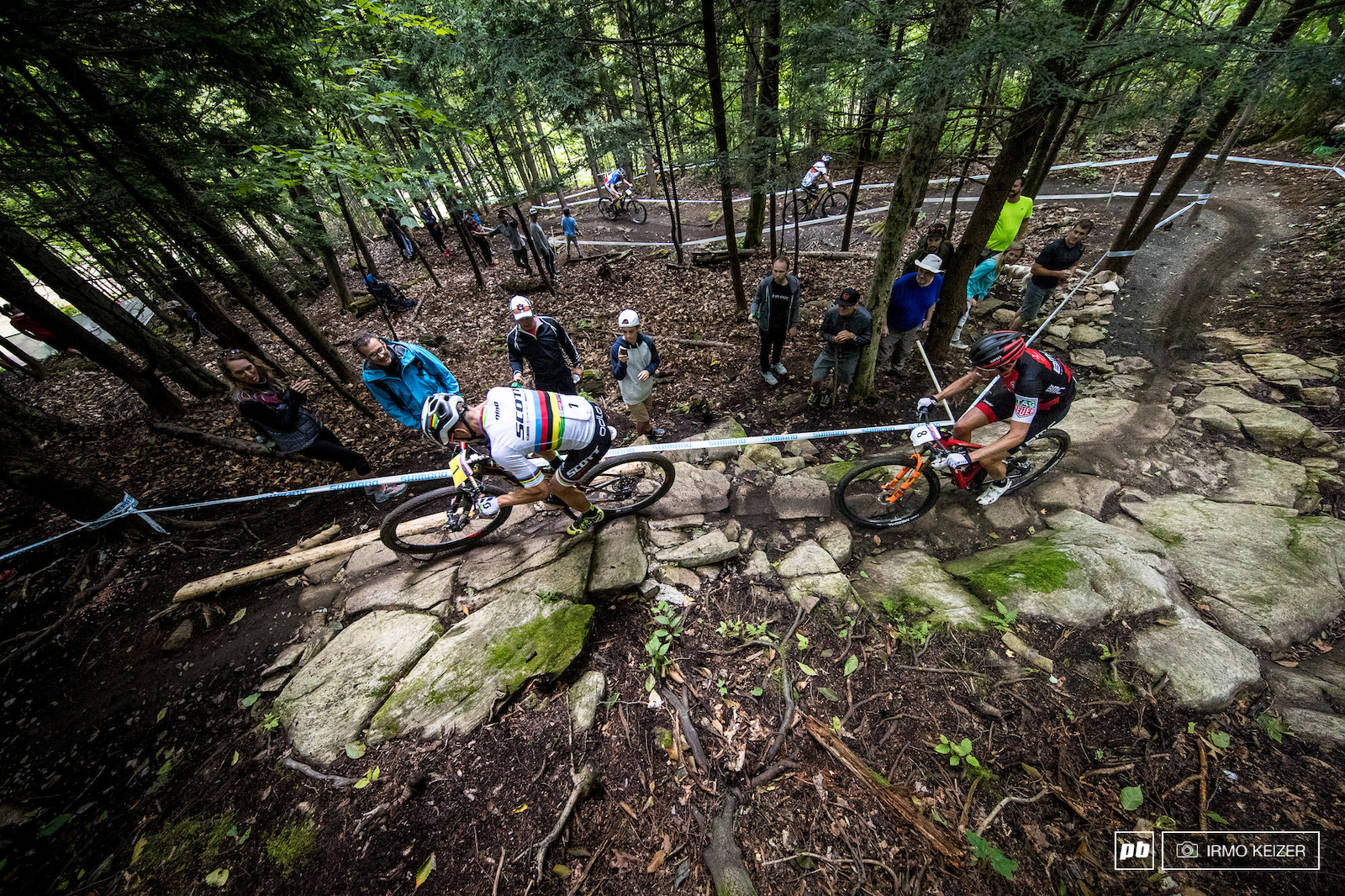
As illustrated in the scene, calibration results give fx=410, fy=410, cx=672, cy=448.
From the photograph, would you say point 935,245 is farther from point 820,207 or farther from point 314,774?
point 820,207

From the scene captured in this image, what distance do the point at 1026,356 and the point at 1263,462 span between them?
362 cm

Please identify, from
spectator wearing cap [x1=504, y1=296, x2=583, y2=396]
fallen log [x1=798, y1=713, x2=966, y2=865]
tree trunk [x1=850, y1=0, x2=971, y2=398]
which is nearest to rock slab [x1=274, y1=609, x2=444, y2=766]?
spectator wearing cap [x1=504, y1=296, x2=583, y2=396]

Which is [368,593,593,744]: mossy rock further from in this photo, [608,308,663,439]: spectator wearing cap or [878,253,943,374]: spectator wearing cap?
[878,253,943,374]: spectator wearing cap

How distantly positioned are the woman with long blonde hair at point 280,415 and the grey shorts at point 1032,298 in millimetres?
10926

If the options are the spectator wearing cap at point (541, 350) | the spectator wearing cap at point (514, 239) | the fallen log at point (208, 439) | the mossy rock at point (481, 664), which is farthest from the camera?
the spectator wearing cap at point (514, 239)

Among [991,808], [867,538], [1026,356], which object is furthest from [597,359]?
[991,808]

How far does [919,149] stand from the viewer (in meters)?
4.52

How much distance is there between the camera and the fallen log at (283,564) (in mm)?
4449

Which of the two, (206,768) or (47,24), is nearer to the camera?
(206,768)

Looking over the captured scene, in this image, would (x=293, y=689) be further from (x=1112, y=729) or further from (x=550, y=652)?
(x=1112, y=729)

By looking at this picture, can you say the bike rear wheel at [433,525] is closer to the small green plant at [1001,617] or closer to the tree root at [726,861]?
the tree root at [726,861]

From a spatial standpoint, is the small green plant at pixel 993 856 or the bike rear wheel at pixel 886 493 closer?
the small green plant at pixel 993 856

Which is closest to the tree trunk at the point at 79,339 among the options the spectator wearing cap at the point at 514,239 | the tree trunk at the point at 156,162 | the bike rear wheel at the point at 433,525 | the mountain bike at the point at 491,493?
the tree trunk at the point at 156,162

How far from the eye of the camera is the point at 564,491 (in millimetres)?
4312
